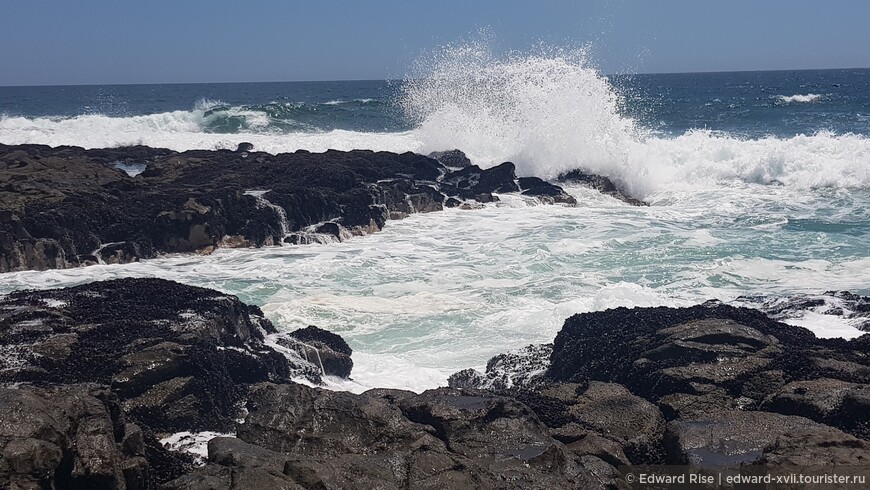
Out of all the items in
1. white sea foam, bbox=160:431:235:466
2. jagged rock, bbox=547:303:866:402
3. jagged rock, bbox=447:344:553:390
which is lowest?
jagged rock, bbox=447:344:553:390

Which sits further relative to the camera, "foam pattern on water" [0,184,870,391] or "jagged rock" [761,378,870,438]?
"foam pattern on water" [0,184,870,391]

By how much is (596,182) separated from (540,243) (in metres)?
7.95

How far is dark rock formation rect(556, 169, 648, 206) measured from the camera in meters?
24.1

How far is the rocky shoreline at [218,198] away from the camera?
1609 centimetres

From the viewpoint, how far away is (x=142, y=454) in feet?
18.6

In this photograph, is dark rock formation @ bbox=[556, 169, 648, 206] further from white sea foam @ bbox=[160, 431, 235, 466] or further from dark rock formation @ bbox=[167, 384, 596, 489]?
white sea foam @ bbox=[160, 431, 235, 466]

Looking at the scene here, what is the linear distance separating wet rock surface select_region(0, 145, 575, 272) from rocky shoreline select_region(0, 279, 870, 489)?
268 inches

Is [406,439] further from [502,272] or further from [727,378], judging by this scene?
[502,272]

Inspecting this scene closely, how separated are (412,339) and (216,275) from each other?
5.46m

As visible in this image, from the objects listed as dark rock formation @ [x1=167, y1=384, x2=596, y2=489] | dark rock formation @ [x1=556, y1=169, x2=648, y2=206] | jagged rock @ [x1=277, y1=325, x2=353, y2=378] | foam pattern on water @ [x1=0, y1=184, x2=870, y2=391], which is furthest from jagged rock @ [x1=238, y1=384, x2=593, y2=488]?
dark rock formation @ [x1=556, y1=169, x2=648, y2=206]

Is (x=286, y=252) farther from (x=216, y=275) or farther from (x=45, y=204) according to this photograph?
(x=45, y=204)

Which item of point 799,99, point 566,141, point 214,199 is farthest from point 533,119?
point 799,99

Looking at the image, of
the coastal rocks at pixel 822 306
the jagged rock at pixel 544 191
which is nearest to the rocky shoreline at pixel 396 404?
the coastal rocks at pixel 822 306

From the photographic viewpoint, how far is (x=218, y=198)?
18047 mm
